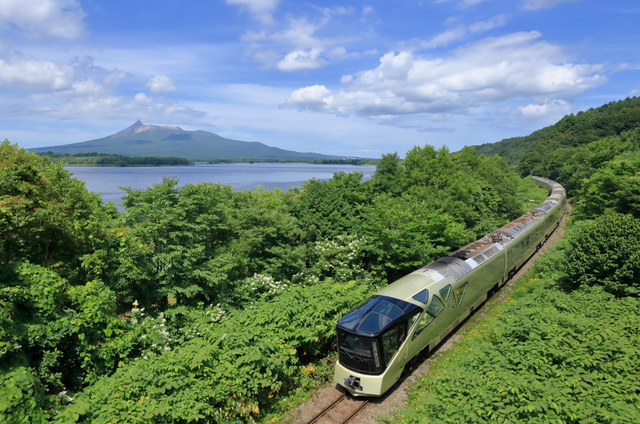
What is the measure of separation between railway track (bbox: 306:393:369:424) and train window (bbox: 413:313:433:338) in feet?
9.34

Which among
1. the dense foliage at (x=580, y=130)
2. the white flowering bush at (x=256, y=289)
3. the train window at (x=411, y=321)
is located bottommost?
the white flowering bush at (x=256, y=289)

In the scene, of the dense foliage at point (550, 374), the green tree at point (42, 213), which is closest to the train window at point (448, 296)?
the dense foliage at point (550, 374)

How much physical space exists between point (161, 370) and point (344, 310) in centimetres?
702

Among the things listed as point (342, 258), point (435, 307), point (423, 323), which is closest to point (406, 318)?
point (423, 323)

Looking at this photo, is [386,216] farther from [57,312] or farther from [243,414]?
[57,312]

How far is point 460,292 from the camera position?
593 inches

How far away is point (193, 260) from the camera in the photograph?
15.4m

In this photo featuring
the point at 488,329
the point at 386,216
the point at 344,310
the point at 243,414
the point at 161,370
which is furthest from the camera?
the point at 386,216

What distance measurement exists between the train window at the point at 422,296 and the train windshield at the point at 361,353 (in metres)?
2.66

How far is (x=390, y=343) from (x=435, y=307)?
10.0 feet

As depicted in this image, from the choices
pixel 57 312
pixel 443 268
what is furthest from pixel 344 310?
pixel 57 312

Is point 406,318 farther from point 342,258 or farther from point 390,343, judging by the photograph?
point 342,258

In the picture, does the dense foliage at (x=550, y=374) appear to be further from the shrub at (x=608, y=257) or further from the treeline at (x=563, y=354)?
the shrub at (x=608, y=257)

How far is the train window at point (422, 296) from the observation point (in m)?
12.4
